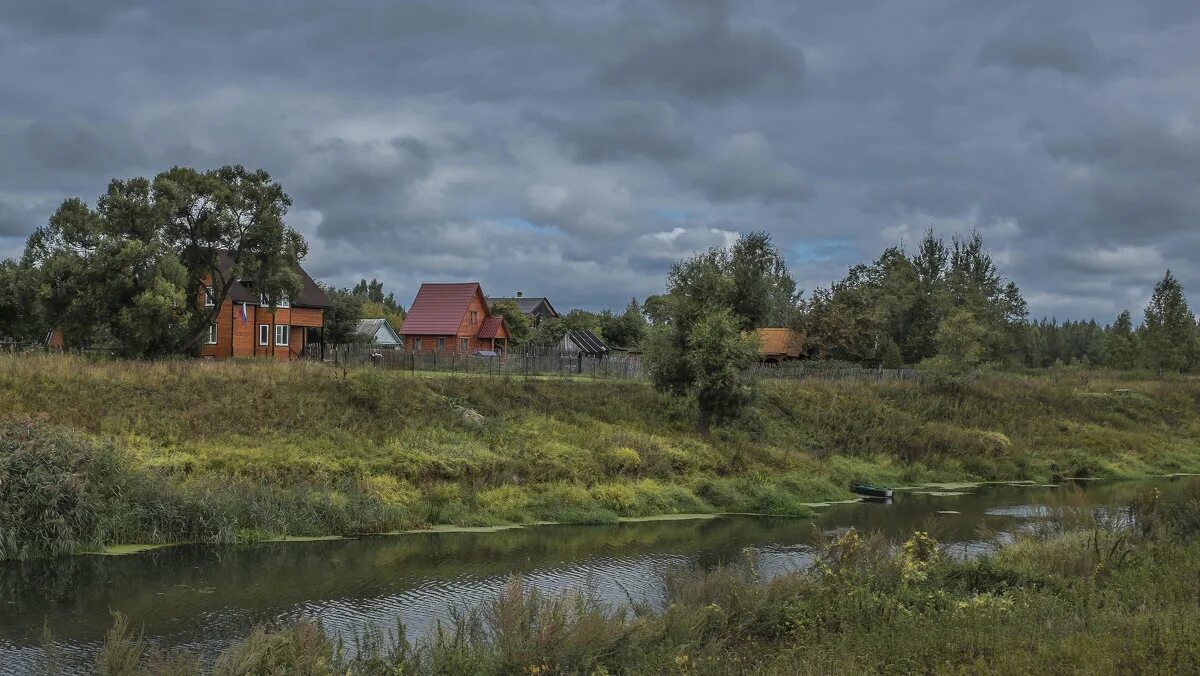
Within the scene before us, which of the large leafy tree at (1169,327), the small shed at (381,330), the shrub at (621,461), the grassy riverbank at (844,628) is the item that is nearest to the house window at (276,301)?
the shrub at (621,461)

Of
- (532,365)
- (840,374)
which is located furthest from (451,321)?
(840,374)

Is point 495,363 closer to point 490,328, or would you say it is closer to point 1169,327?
point 490,328

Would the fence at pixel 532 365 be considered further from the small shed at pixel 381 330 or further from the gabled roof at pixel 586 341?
the small shed at pixel 381 330

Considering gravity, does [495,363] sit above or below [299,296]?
below

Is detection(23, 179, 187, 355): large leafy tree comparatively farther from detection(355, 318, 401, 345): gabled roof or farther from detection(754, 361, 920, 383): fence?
detection(355, 318, 401, 345): gabled roof

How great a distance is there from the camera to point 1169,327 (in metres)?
80.4

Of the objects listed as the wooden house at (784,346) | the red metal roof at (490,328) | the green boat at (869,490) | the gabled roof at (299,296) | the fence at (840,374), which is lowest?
the green boat at (869,490)

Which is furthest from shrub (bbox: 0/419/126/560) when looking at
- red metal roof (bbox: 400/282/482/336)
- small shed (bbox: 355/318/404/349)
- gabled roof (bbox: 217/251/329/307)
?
small shed (bbox: 355/318/404/349)

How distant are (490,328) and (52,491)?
54991 mm

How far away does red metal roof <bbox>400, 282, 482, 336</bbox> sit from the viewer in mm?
73188

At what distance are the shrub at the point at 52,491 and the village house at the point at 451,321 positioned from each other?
160ft

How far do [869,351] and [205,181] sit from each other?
49936 millimetres

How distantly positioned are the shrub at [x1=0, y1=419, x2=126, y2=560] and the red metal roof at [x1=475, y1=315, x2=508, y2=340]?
173ft

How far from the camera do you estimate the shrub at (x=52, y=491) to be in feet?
68.5
